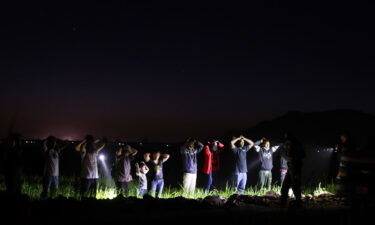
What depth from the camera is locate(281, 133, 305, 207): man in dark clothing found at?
31.5ft

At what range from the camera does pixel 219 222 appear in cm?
704

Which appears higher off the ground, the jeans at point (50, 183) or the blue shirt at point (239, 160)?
the blue shirt at point (239, 160)

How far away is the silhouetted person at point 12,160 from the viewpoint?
1049 centimetres

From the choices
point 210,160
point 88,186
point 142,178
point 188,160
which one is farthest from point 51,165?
point 210,160

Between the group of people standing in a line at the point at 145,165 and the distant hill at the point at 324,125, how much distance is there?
81.0 feet

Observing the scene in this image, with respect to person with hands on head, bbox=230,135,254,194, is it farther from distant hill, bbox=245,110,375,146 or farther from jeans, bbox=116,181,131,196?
distant hill, bbox=245,110,375,146

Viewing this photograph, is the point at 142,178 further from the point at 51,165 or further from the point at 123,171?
the point at 51,165

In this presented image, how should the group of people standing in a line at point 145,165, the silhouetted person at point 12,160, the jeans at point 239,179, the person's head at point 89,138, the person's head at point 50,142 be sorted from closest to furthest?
the group of people standing in a line at point 145,165, the silhouetted person at point 12,160, the person's head at point 89,138, the person's head at point 50,142, the jeans at point 239,179

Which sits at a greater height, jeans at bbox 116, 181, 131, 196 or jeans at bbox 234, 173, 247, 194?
jeans at bbox 234, 173, 247, 194

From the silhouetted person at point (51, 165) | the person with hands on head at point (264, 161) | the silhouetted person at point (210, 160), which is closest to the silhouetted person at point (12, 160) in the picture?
the silhouetted person at point (51, 165)

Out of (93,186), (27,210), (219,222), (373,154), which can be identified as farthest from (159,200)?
(373,154)

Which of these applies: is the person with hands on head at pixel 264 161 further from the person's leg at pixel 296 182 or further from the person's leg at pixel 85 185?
the person's leg at pixel 85 185

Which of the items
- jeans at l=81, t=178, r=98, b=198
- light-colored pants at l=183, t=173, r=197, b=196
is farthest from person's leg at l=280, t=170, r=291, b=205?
jeans at l=81, t=178, r=98, b=198

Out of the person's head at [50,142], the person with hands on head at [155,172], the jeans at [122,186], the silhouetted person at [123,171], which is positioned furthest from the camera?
the person with hands on head at [155,172]
